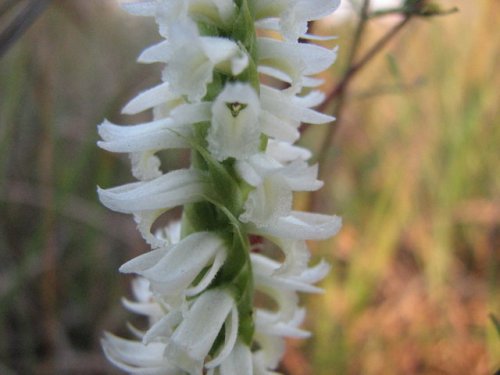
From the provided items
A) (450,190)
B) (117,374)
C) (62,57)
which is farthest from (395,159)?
(62,57)

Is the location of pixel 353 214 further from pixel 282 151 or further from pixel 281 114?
pixel 281 114

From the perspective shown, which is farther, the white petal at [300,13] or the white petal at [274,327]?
the white petal at [274,327]

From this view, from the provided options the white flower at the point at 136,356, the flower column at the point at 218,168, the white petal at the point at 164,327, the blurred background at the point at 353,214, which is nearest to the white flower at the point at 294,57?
the flower column at the point at 218,168

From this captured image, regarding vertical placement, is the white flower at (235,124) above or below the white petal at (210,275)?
above

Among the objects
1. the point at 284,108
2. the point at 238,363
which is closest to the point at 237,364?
the point at 238,363

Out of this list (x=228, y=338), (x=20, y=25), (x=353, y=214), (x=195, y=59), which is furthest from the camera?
(x=353, y=214)

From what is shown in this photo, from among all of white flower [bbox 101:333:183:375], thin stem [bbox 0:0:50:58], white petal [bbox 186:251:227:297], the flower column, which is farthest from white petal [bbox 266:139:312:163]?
thin stem [bbox 0:0:50:58]

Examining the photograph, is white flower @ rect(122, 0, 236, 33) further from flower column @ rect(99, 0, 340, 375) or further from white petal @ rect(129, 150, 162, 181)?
white petal @ rect(129, 150, 162, 181)

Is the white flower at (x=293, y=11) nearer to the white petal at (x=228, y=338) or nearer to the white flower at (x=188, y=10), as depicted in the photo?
the white flower at (x=188, y=10)
